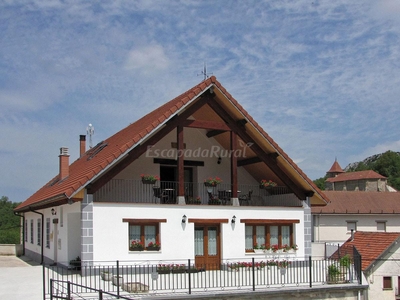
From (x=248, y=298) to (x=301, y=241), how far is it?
21.7 ft

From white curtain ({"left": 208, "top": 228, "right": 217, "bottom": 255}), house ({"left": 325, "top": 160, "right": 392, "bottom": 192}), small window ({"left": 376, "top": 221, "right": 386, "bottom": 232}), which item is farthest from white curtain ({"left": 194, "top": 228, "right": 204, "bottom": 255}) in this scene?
house ({"left": 325, "top": 160, "right": 392, "bottom": 192})

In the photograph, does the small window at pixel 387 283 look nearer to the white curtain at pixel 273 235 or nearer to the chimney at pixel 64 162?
the white curtain at pixel 273 235

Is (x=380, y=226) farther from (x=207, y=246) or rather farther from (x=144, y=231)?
(x=144, y=231)

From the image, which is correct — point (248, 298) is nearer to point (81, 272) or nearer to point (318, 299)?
point (318, 299)

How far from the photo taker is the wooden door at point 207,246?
19375 millimetres

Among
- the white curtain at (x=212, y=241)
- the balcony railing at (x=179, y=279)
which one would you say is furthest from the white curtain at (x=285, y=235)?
the white curtain at (x=212, y=241)

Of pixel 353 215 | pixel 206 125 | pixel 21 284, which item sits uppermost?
pixel 206 125

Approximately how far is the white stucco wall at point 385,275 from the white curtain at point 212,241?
18.0ft

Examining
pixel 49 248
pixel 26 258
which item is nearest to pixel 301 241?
pixel 49 248

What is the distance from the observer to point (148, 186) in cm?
2009

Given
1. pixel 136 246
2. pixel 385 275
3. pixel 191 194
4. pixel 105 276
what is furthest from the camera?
→ pixel 191 194

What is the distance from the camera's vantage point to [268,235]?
2053cm

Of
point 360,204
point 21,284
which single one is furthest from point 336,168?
point 21,284

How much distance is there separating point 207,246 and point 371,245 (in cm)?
619
